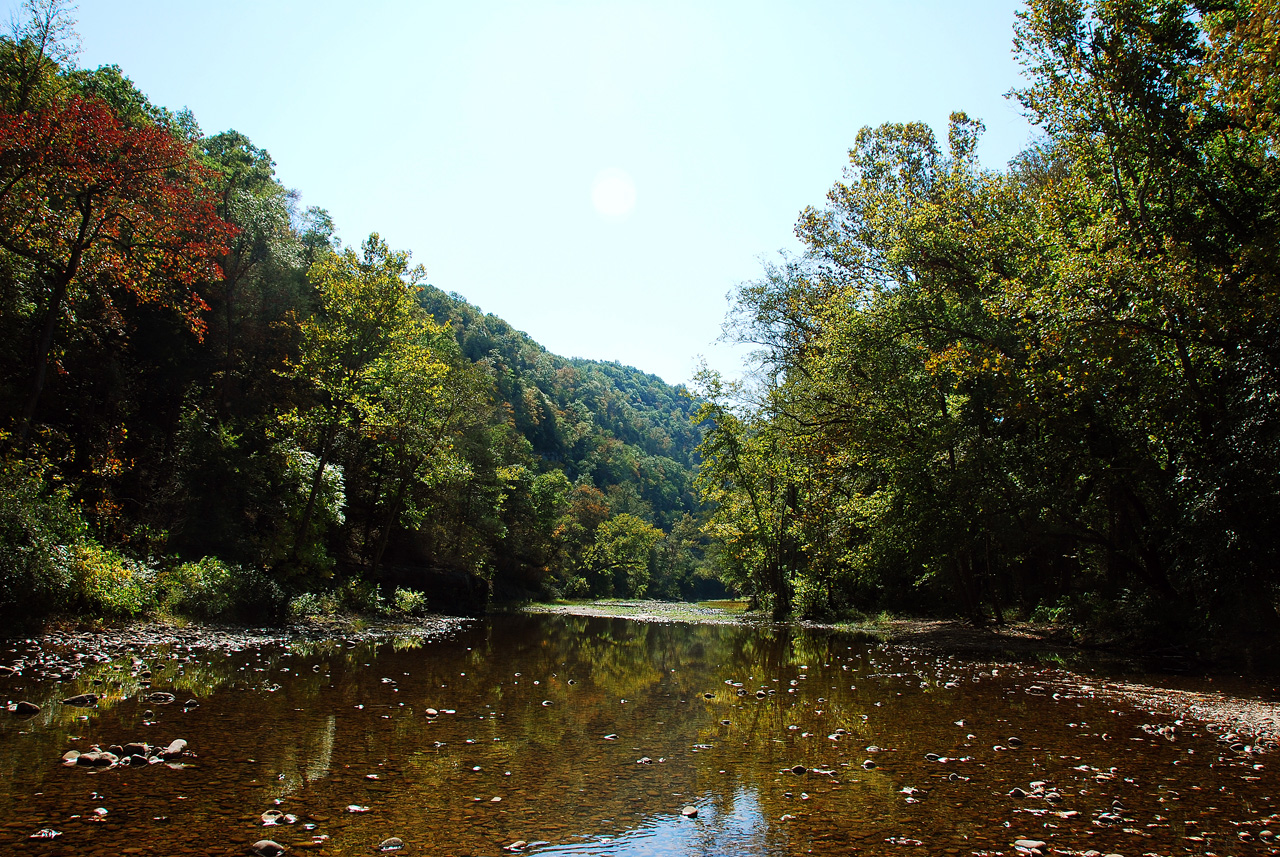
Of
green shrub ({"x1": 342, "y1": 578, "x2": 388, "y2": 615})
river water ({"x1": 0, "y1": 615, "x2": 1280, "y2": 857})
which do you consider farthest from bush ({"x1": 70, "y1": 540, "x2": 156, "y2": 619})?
green shrub ({"x1": 342, "y1": 578, "x2": 388, "y2": 615})

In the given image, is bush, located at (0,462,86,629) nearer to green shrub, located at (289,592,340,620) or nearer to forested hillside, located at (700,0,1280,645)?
green shrub, located at (289,592,340,620)

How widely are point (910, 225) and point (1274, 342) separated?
8.95 metres

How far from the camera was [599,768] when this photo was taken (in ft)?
19.3

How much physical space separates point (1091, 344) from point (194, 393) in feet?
98.9

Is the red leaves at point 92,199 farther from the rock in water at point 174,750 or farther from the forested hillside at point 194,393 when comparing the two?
the rock in water at point 174,750

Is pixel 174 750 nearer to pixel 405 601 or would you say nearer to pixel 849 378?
pixel 849 378

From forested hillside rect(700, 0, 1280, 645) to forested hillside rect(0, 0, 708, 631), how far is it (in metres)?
16.3

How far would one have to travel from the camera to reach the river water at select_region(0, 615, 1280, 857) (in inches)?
165

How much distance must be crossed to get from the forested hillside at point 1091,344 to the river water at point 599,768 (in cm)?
667

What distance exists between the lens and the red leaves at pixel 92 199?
46.6 ft

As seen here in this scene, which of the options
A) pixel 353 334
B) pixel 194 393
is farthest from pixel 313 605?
pixel 194 393

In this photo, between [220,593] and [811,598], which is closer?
[220,593]

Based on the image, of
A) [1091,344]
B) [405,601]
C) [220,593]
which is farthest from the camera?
[405,601]

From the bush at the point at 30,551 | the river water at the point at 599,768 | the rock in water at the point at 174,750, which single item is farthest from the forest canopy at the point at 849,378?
the rock in water at the point at 174,750
